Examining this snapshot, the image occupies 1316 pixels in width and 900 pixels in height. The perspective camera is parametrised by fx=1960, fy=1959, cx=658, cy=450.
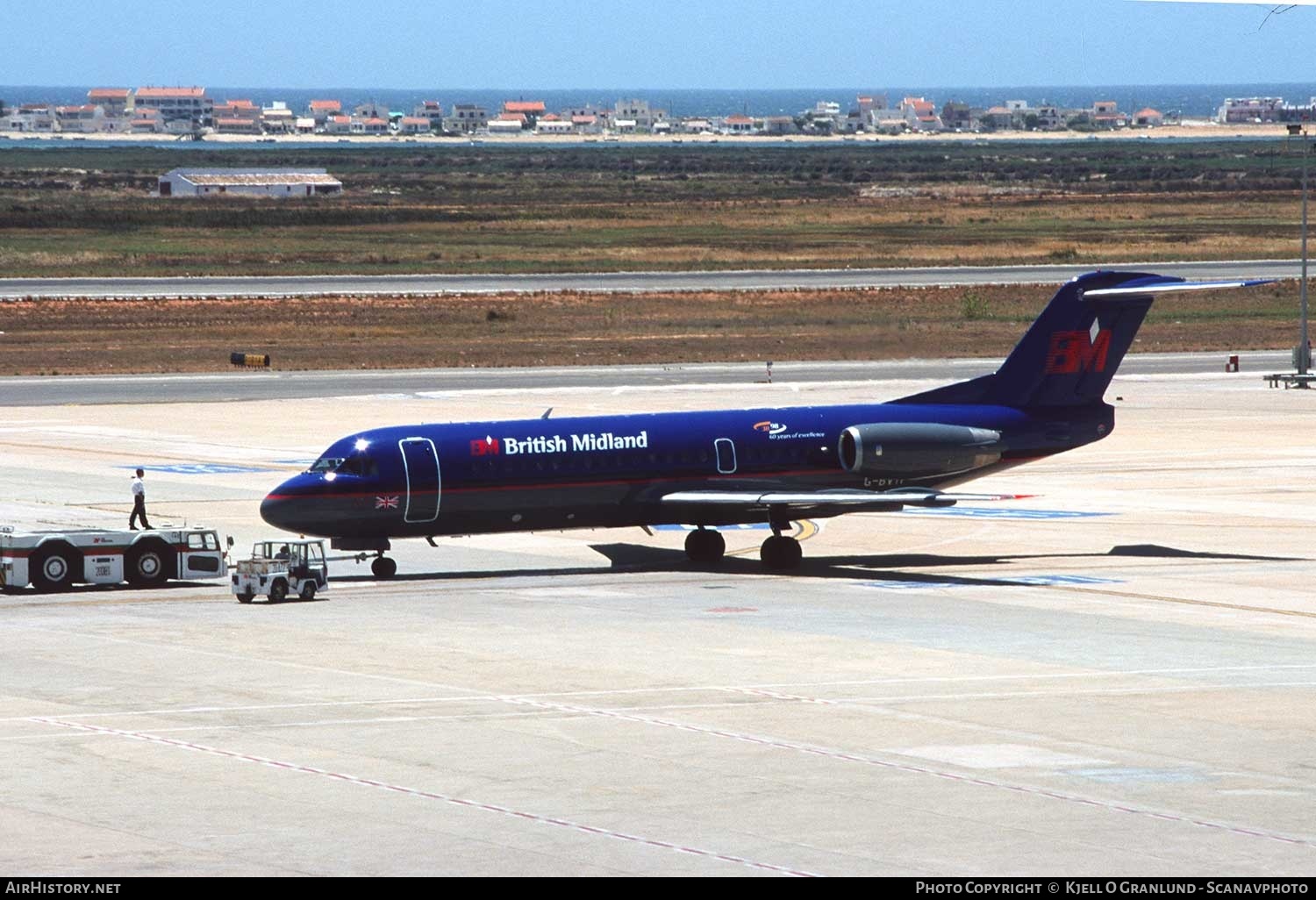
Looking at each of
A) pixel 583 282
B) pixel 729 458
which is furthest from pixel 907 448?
pixel 583 282

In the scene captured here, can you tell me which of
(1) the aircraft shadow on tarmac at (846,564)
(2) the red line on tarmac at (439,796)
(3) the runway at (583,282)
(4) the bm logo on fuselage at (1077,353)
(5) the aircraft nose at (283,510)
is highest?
(3) the runway at (583,282)

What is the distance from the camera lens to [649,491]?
151 feet

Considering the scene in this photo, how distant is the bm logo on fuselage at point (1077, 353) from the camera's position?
4947 cm

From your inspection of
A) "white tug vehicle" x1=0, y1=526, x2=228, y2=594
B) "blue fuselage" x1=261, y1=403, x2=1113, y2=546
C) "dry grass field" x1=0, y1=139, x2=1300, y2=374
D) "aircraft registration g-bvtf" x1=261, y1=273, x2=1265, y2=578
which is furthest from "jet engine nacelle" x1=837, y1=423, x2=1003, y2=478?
"dry grass field" x1=0, y1=139, x2=1300, y2=374

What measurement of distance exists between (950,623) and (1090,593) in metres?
5.21

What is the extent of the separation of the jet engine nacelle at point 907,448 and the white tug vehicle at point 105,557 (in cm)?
1508

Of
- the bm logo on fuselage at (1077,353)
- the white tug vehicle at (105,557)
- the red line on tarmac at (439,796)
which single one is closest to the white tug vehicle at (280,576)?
the white tug vehicle at (105,557)

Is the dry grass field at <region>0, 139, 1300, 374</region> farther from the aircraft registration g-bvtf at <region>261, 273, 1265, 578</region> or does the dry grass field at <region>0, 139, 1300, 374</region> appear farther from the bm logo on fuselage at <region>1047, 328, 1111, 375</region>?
the aircraft registration g-bvtf at <region>261, 273, 1265, 578</region>

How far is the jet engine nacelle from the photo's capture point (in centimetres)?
4675

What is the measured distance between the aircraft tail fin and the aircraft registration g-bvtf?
0.15ft

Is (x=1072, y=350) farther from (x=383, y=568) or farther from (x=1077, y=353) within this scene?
(x=383, y=568)

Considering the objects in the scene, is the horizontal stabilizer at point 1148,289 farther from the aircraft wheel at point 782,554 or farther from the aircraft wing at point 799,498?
the aircraft wheel at point 782,554

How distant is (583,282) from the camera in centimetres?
13375

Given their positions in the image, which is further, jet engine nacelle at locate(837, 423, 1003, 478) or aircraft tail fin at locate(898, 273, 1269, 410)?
aircraft tail fin at locate(898, 273, 1269, 410)
